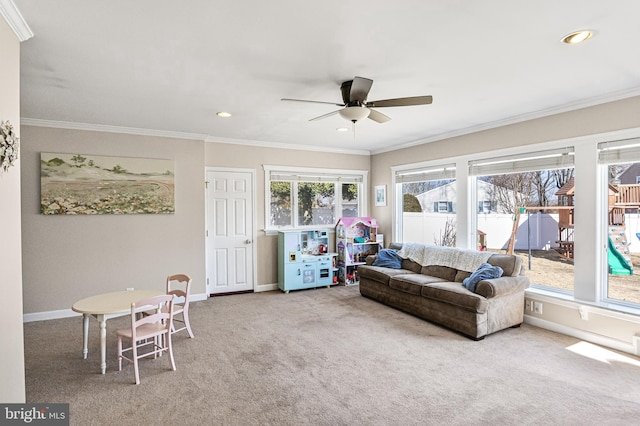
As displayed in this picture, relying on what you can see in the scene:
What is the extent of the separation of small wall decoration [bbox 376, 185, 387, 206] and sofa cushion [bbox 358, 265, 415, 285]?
1.70 metres

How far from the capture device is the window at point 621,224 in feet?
12.0

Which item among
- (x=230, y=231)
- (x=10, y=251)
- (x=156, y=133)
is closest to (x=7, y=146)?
(x=10, y=251)

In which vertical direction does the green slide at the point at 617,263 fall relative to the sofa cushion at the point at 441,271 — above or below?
above

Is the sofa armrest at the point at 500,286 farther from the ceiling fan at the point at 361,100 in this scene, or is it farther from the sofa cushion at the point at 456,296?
the ceiling fan at the point at 361,100

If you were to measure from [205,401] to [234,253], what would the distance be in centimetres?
343

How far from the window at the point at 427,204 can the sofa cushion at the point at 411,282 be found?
3.71 feet

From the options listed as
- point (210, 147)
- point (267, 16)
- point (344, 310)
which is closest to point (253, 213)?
point (210, 147)

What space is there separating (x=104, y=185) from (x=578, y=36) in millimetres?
5480

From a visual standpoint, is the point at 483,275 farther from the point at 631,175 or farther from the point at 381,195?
the point at 381,195

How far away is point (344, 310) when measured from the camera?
496cm

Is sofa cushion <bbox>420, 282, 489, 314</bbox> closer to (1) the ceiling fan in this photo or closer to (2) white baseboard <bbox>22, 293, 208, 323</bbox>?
(1) the ceiling fan

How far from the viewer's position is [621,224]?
377cm

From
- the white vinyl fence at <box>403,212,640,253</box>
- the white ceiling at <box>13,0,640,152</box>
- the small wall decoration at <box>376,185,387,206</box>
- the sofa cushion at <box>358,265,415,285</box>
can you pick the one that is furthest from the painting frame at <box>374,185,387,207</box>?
the white ceiling at <box>13,0,640,152</box>

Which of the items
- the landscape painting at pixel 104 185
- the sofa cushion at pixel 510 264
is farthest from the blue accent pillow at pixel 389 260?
the landscape painting at pixel 104 185
